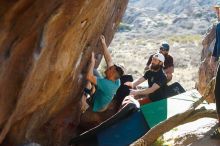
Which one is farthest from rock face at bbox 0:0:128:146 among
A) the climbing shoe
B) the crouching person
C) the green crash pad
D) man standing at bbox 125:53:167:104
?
the climbing shoe

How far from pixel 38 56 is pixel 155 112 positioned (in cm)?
313

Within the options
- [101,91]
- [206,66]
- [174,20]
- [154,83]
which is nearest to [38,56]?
[101,91]

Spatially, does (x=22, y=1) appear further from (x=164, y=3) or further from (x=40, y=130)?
(x=164, y=3)

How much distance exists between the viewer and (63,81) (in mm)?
9719

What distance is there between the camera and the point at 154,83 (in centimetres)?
1068

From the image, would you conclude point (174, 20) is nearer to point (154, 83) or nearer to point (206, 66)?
point (206, 66)

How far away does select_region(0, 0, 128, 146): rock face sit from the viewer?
26.3 feet

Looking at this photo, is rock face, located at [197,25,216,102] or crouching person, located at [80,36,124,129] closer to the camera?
crouching person, located at [80,36,124,129]

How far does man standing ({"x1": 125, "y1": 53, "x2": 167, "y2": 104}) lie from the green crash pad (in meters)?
0.35

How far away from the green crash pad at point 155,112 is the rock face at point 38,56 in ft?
5.52

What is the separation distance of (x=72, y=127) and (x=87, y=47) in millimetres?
2157

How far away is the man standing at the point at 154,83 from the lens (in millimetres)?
10504

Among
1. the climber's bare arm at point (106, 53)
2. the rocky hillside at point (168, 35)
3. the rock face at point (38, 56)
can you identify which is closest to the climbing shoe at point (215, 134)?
the rock face at point (38, 56)

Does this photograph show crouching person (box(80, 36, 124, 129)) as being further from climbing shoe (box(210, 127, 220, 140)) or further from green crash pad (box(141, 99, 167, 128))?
climbing shoe (box(210, 127, 220, 140))
